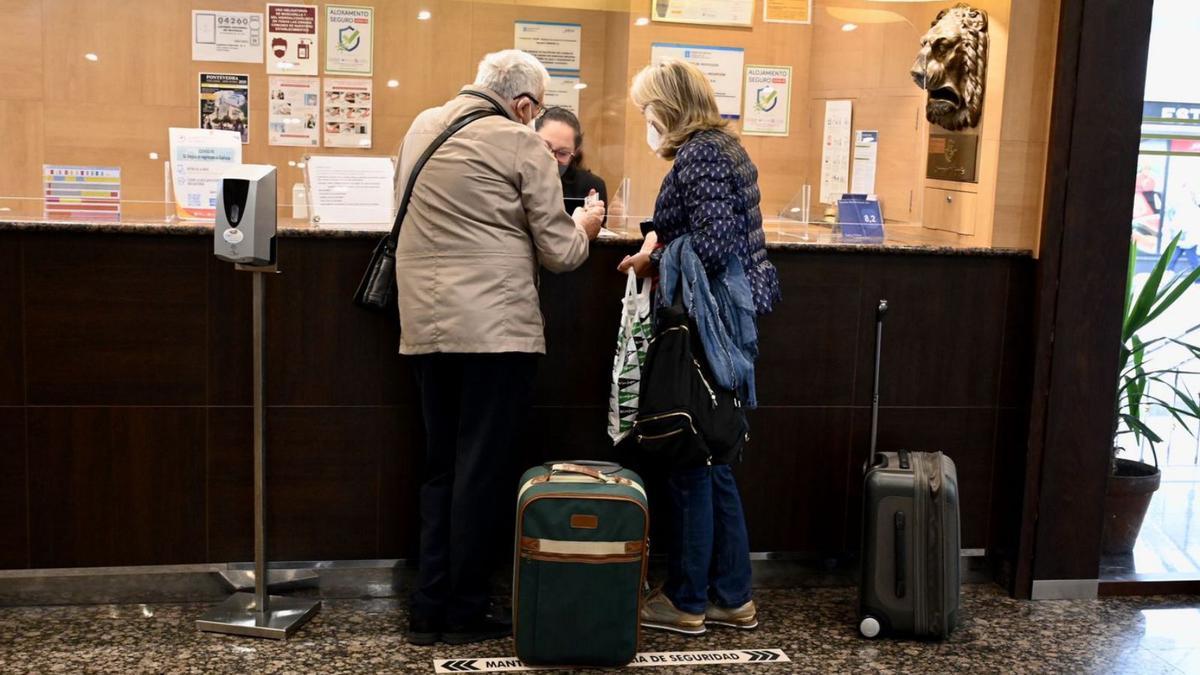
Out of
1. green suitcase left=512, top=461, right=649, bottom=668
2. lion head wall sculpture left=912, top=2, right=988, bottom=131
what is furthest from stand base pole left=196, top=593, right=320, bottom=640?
lion head wall sculpture left=912, top=2, right=988, bottom=131

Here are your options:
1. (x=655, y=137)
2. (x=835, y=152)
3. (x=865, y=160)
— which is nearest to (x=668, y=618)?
(x=655, y=137)

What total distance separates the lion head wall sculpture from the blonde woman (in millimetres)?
957

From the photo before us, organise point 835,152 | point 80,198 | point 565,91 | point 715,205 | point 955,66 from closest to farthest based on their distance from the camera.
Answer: point 715,205, point 80,198, point 955,66, point 835,152, point 565,91

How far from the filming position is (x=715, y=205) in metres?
3.25

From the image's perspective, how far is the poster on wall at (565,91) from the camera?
531cm

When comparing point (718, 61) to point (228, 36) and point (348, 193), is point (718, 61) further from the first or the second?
point (348, 193)

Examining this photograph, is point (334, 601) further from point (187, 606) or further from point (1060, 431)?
point (1060, 431)

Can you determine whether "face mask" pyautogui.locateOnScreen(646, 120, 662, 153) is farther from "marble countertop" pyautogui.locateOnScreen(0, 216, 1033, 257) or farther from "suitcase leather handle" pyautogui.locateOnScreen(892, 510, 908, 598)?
"suitcase leather handle" pyautogui.locateOnScreen(892, 510, 908, 598)

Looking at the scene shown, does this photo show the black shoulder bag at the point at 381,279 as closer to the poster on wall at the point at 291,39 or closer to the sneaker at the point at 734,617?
the sneaker at the point at 734,617

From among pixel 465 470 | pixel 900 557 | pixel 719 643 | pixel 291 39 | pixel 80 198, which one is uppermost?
pixel 291 39

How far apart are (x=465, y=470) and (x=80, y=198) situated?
1455mm

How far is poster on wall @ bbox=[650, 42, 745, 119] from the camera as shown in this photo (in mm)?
5242

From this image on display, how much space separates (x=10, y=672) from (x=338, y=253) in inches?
53.6

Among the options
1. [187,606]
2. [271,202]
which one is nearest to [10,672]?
[187,606]
